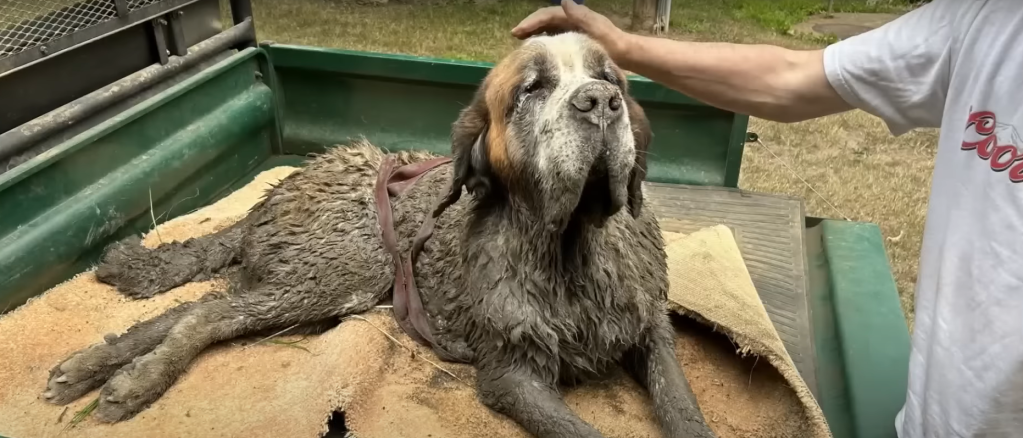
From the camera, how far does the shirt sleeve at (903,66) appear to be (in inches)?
77.0

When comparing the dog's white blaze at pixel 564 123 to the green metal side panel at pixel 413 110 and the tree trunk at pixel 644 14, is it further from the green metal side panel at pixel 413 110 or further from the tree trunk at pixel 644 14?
the tree trunk at pixel 644 14

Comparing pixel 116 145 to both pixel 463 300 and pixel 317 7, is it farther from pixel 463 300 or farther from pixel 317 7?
pixel 317 7

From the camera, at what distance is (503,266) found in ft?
7.75

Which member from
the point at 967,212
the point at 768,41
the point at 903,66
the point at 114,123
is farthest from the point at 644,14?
the point at 967,212

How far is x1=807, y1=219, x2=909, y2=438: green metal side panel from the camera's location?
2455mm

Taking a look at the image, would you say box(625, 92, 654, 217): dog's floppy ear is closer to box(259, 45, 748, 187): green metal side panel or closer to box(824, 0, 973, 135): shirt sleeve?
box(824, 0, 973, 135): shirt sleeve

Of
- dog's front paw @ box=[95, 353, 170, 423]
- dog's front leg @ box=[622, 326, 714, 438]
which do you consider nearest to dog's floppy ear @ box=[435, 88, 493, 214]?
dog's front leg @ box=[622, 326, 714, 438]

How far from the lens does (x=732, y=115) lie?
12.1ft

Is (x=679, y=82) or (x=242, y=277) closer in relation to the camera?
(x=679, y=82)

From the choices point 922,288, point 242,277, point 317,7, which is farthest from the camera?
point 317,7

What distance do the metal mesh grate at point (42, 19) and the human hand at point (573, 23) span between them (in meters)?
1.87

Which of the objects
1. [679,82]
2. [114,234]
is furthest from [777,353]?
[114,234]

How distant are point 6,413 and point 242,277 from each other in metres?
0.91

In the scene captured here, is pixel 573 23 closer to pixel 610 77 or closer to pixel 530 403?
pixel 610 77
